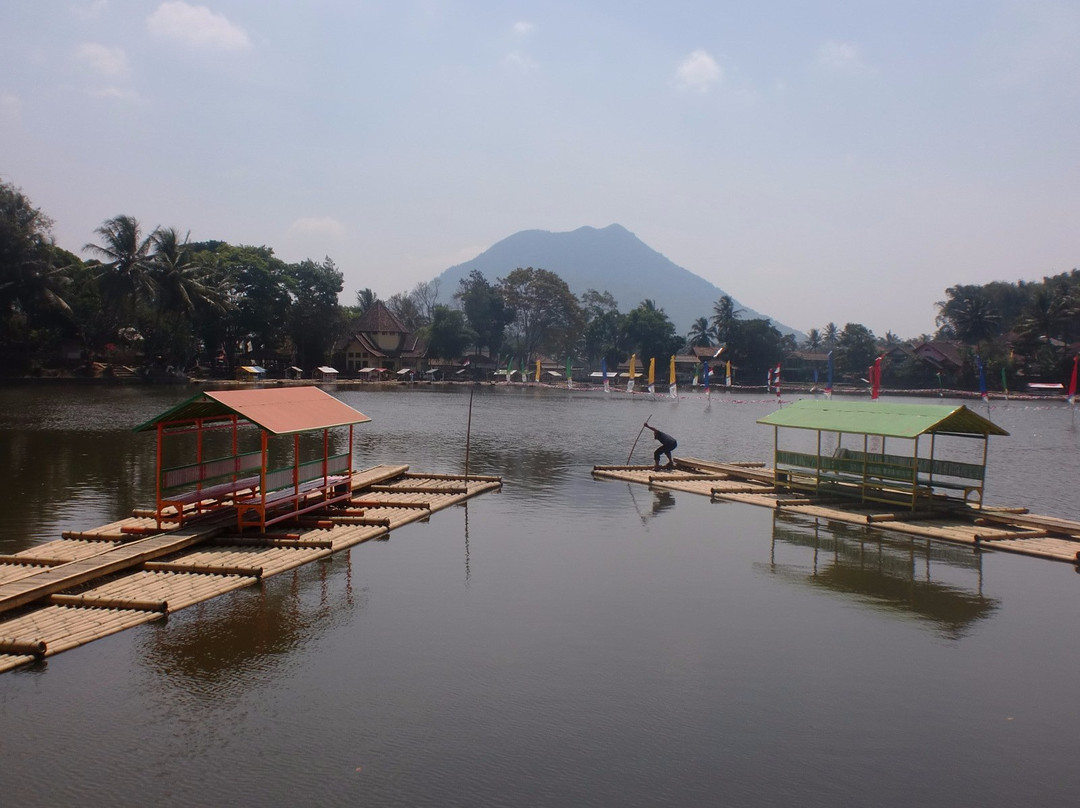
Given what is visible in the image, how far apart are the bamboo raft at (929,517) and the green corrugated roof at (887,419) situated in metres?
2.08

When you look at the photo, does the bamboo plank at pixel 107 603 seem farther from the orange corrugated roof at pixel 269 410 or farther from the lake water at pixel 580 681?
the orange corrugated roof at pixel 269 410

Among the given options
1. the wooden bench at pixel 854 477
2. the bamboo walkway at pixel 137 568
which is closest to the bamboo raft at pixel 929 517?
the wooden bench at pixel 854 477

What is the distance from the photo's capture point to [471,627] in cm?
1245

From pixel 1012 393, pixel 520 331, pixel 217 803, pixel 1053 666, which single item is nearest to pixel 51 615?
pixel 217 803

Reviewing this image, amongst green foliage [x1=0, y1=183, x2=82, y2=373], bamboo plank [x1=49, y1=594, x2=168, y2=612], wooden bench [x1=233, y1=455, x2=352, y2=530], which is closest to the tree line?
green foliage [x1=0, y1=183, x2=82, y2=373]

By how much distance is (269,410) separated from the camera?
17234 millimetres

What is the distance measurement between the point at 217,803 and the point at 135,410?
1864 inches

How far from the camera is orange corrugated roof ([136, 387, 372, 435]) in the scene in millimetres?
16109

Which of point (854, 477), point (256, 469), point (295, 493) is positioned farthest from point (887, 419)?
point (256, 469)

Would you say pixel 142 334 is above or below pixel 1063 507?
above

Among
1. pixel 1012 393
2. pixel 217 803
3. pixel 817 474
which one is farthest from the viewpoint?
pixel 1012 393

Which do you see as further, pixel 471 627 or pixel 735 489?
pixel 735 489

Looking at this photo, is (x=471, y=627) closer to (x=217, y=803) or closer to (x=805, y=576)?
(x=217, y=803)

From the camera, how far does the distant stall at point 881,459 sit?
68.5ft
